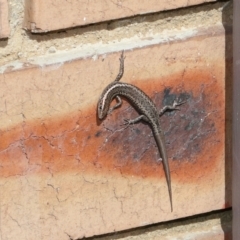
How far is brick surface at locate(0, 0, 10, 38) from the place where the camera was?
101cm

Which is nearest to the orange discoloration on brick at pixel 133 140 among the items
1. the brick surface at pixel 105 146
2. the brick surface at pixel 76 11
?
the brick surface at pixel 105 146

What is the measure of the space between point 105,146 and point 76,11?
8.3 inches

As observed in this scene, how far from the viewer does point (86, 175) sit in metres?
1.13

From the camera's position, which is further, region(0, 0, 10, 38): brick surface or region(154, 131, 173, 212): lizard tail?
region(154, 131, 173, 212): lizard tail

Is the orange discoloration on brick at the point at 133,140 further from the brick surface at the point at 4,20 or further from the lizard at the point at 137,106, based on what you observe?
the brick surface at the point at 4,20

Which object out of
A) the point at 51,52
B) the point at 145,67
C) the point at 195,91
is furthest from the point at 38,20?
the point at 195,91

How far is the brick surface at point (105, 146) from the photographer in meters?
1.08

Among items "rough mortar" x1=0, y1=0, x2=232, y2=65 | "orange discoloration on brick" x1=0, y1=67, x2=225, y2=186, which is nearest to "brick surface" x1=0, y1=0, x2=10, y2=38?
"rough mortar" x1=0, y1=0, x2=232, y2=65

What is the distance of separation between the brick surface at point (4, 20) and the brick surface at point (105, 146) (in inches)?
2.2

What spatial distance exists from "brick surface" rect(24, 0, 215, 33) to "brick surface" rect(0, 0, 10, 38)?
0.11 feet

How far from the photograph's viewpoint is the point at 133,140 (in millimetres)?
1162

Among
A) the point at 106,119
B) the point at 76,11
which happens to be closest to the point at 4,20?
the point at 76,11

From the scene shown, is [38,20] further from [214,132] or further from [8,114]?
[214,132]
